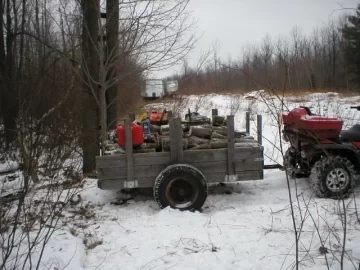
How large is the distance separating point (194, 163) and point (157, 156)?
0.56m

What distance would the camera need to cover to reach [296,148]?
5430 millimetres

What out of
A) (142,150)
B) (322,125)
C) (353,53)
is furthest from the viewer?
(353,53)

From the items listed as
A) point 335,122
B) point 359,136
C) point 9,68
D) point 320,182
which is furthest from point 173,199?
point 9,68

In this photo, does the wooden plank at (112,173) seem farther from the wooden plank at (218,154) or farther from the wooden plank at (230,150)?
the wooden plank at (230,150)

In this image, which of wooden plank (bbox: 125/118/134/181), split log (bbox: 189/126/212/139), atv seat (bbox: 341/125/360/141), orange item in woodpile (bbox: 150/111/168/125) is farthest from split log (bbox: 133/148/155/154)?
atv seat (bbox: 341/125/360/141)

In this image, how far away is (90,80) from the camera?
705cm

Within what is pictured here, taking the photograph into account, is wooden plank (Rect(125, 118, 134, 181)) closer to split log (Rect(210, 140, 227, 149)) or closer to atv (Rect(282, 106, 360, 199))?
split log (Rect(210, 140, 227, 149))

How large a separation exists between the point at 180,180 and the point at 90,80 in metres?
3.63

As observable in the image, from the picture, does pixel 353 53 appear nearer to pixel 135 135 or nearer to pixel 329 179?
pixel 329 179

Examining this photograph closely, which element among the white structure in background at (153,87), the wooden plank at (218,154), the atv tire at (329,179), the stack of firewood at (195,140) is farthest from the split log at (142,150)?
the white structure in background at (153,87)

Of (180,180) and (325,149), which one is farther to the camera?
(325,149)

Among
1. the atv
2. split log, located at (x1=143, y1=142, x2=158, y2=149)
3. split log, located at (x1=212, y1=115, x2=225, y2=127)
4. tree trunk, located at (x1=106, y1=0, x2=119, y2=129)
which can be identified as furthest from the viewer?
tree trunk, located at (x1=106, y1=0, x2=119, y2=129)

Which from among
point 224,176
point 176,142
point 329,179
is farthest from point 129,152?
point 329,179

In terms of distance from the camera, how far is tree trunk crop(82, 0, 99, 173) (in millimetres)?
6984
